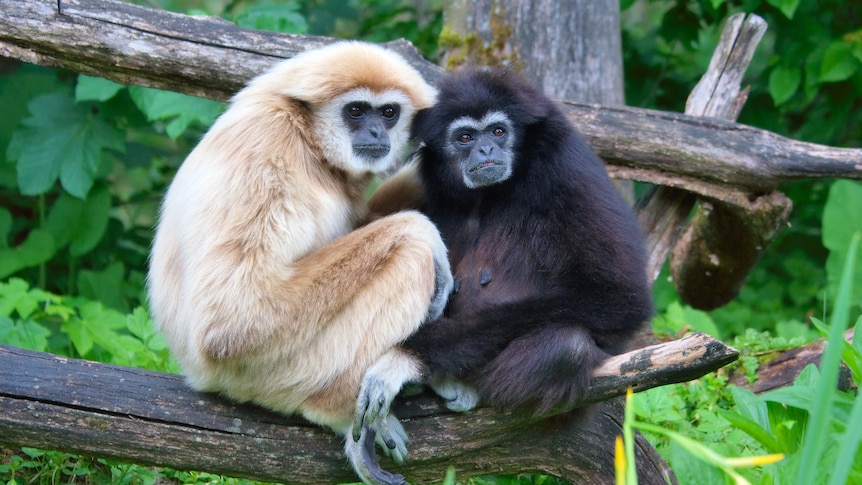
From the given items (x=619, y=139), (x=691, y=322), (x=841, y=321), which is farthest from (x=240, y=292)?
(x=691, y=322)

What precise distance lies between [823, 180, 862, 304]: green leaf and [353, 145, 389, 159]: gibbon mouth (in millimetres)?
4044

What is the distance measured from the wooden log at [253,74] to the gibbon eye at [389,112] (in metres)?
1.03

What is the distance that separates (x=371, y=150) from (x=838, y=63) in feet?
12.1

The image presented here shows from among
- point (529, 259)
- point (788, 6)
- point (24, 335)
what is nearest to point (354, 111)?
point (529, 259)

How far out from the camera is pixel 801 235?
7.22 meters

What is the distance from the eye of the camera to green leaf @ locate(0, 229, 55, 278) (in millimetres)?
5543

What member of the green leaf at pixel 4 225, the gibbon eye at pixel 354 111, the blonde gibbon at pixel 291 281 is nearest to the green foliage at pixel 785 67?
the gibbon eye at pixel 354 111

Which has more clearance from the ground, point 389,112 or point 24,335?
point 389,112

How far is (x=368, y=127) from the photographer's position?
3607 millimetres

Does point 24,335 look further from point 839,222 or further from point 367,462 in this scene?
point 839,222

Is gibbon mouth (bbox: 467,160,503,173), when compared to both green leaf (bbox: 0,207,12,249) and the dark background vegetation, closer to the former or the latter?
the dark background vegetation

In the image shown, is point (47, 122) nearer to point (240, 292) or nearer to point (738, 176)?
point (240, 292)

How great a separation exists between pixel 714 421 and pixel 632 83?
3.23m

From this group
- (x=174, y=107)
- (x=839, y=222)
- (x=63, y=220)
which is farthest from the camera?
(x=839, y=222)
